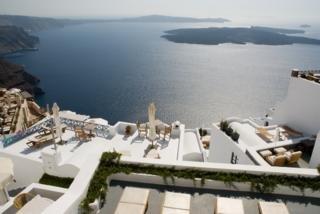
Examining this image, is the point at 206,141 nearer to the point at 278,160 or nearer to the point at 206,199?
→ the point at 278,160

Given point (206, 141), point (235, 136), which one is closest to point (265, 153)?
point (235, 136)

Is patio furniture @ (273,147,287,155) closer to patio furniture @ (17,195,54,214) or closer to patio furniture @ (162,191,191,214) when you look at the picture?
patio furniture @ (162,191,191,214)

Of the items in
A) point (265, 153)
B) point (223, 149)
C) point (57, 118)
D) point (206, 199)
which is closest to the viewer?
point (206, 199)

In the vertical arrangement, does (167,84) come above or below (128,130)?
below

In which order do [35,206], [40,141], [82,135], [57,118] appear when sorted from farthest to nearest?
[82,135], [40,141], [57,118], [35,206]

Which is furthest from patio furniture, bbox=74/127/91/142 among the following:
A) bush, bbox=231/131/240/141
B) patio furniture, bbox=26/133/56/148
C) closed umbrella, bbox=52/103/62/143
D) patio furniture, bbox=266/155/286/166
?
patio furniture, bbox=266/155/286/166

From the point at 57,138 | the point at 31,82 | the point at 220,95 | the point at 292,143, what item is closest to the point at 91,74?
the point at 31,82

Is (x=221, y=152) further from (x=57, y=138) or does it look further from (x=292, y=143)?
(x=57, y=138)
